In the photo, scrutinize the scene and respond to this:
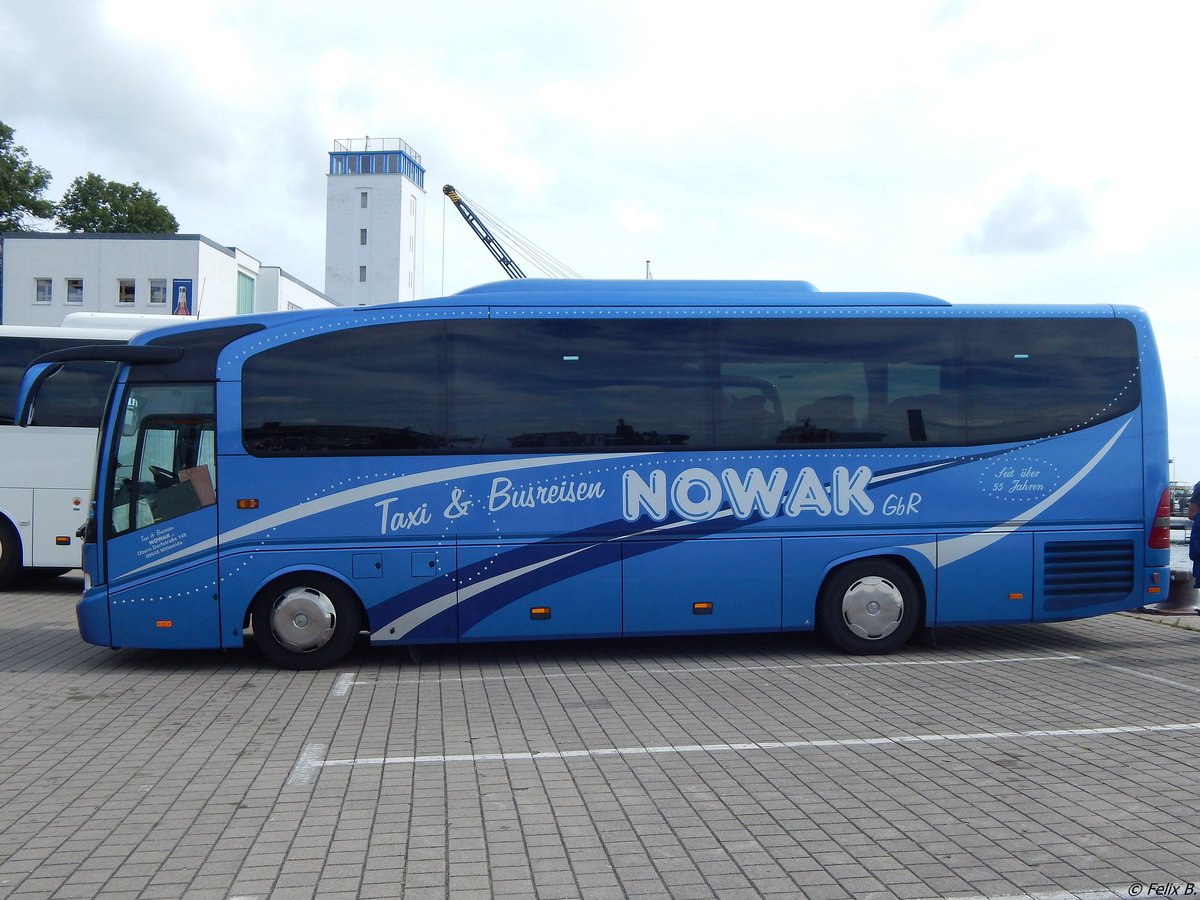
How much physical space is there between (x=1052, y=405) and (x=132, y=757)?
862 cm

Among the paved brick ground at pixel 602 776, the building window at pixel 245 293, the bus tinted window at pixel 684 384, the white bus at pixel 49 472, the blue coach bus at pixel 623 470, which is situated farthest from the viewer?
the building window at pixel 245 293

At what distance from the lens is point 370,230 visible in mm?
80062

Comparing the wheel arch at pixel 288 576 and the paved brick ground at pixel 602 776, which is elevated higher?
the wheel arch at pixel 288 576

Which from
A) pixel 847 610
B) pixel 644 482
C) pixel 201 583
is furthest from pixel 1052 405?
pixel 201 583

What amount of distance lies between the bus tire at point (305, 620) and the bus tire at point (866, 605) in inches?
175

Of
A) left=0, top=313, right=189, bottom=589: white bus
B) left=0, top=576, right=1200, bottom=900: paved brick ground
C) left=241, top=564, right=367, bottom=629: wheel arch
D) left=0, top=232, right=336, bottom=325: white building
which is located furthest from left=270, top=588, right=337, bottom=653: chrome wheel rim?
left=0, top=232, right=336, bottom=325: white building

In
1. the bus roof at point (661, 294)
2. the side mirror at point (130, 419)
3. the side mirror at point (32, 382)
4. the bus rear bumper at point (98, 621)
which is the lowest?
the bus rear bumper at point (98, 621)

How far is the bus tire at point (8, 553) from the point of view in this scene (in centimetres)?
1594

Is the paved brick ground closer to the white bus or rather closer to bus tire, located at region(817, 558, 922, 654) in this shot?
bus tire, located at region(817, 558, 922, 654)

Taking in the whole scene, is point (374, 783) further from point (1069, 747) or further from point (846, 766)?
point (1069, 747)

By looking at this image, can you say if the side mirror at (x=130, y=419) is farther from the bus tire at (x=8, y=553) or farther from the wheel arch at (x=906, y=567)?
the bus tire at (x=8, y=553)

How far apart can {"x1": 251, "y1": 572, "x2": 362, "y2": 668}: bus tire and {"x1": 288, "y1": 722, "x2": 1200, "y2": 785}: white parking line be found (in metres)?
2.78

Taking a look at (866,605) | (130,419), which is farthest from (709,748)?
(130,419)

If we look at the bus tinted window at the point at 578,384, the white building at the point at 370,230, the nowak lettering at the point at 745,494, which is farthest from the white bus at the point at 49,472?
the white building at the point at 370,230
